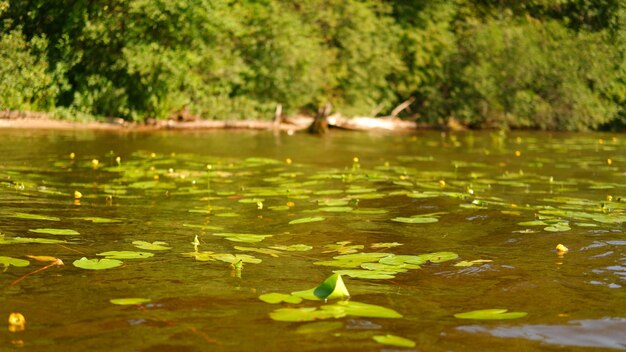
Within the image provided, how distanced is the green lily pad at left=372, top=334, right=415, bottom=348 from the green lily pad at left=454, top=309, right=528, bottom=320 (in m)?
0.32

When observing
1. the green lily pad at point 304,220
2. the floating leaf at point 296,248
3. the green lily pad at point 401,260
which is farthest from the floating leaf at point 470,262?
the green lily pad at point 304,220

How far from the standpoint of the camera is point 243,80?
15.1 m

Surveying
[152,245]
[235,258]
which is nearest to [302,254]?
[235,258]

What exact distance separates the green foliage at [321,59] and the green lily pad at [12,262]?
395 inches

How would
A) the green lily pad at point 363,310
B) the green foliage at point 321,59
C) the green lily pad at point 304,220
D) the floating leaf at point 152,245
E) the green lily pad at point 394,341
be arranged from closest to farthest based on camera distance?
the green lily pad at point 394,341, the green lily pad at point 363,310, the floating leaf at point 152,245, the green lily pad at point 304,220, the green foliage at point 321,59

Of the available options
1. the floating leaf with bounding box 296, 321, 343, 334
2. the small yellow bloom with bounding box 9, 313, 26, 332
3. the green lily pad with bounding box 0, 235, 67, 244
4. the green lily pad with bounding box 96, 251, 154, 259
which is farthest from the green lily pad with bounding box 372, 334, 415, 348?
the green lily pad with bounding box 0, 235, 67, 244

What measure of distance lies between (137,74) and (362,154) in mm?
5430

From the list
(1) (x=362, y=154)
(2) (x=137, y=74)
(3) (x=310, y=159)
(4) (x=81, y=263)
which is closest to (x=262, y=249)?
(4) (x=81, y=263)

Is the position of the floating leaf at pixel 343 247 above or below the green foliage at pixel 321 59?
below

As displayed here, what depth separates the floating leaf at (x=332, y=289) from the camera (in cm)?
232

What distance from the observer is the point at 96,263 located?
9.20ft

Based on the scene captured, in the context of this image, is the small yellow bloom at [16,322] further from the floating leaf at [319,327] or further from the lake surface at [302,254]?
the floating leaf at [319,327]

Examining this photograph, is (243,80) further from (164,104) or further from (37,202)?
(37,202)

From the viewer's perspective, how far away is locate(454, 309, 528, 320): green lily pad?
88.0 inches
